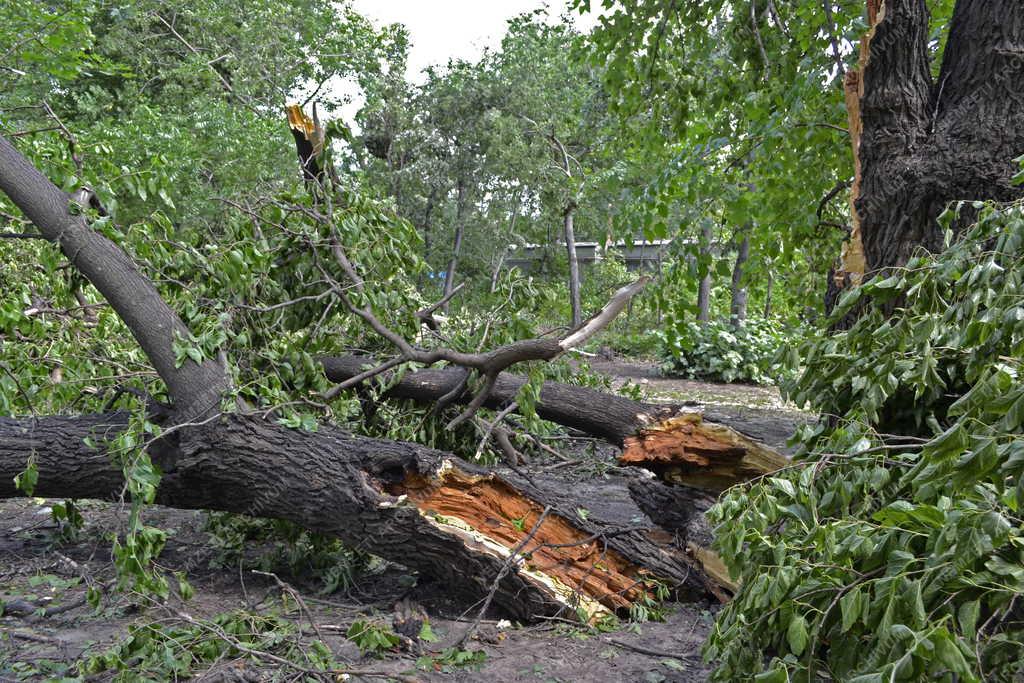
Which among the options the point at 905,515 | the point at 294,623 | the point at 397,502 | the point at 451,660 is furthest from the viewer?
the point at 397,502

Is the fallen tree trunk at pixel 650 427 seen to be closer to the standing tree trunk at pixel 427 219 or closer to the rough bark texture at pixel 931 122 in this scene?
the rough bark texture at pixel 931 122

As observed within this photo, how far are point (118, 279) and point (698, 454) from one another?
9.21 ft

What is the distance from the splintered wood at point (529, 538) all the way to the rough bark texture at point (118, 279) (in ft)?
3.43

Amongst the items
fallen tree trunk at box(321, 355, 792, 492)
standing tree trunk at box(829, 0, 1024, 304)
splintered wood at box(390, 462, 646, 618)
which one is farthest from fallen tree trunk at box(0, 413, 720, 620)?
standing tree trunk at box(829, 0, 1024, 304)

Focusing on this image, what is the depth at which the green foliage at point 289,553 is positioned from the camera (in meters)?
4.00

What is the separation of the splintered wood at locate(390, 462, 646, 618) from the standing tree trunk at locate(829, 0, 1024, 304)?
1.74 m

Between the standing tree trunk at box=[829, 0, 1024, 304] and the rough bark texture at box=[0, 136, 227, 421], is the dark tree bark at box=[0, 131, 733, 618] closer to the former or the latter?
the rough bark texture at box=[0, 136, 227, 421]

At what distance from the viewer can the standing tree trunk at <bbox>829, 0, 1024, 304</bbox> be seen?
11.5ft

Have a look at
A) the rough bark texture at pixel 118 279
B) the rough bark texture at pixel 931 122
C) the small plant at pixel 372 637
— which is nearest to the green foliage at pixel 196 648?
the small plant at pixel 372 637

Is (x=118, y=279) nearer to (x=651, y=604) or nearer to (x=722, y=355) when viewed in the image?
(x=651, y=604)

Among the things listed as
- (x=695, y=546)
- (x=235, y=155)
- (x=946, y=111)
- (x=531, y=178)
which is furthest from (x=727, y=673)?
(x=531, y=178)

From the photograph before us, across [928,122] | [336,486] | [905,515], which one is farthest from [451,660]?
[928,122]

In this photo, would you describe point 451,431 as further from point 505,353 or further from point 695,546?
point 695,546

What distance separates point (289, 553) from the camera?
13.6 feet
